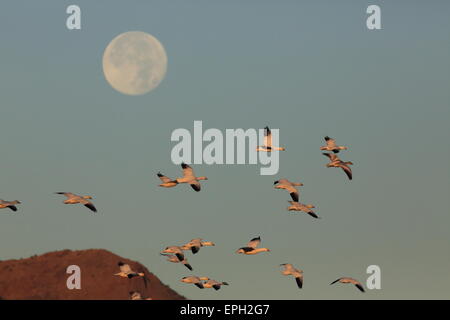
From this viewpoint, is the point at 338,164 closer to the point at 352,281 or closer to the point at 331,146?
the point at 331,146

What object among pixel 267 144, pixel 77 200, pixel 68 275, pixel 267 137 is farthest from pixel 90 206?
pixel 68 275

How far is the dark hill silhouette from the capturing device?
142m

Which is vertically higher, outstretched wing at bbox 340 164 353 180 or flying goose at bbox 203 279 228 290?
outstretched wing at bbox 340 164 353 180

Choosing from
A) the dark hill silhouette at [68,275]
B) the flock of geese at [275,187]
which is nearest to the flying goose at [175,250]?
the flock of geese at [275,187]

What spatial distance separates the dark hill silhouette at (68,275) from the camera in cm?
14150

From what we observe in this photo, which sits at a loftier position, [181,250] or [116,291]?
[181,250]

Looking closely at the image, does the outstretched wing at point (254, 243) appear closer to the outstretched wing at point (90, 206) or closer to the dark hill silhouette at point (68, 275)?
the outstretched wing at point (90, 206)

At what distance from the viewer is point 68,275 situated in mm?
148000

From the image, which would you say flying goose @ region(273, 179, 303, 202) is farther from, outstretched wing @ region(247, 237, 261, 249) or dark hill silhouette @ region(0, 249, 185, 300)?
dark hill silhouette @ region(0, 249, 185, 300)

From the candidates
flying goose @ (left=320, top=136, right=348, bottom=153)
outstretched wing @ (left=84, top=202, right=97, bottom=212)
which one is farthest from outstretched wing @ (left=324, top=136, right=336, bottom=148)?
outstretched wing @ (left=84, top=202, right=97, bottom=212)
